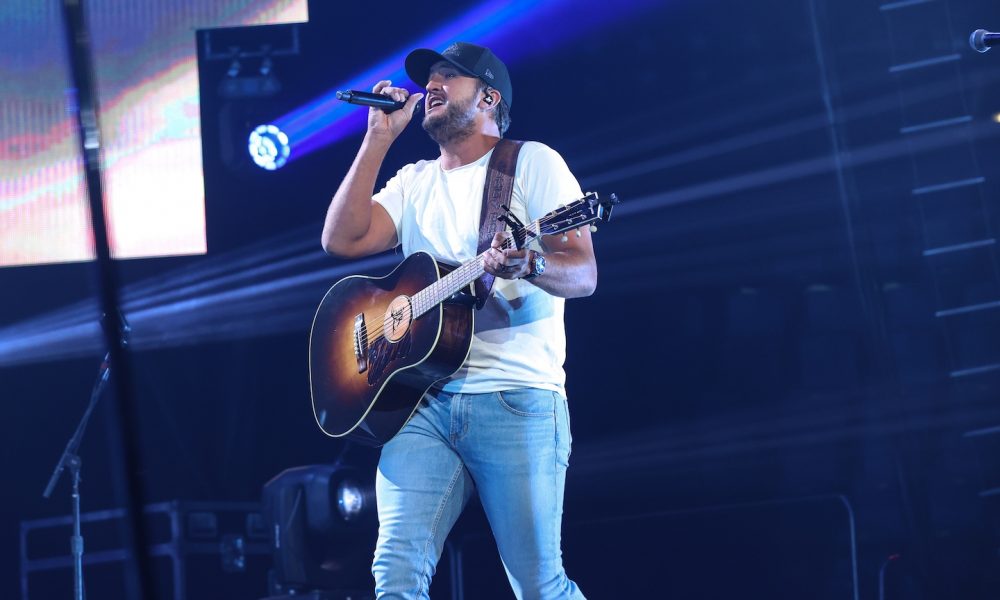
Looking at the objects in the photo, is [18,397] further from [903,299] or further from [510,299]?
[903,299]

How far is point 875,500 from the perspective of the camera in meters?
4.73

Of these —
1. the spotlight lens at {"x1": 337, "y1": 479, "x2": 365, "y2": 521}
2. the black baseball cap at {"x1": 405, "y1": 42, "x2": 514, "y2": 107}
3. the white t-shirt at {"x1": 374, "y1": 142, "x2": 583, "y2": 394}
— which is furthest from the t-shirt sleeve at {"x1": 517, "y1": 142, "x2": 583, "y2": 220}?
the spotlight lens at {"x1": 337, "y1": 479, "x2": 365, "y2": 521}

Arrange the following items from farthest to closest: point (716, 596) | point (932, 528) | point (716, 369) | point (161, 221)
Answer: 1. point (161, 221)
2. point (716, 369)
3. point (716, 596)
4. point (932, 528)

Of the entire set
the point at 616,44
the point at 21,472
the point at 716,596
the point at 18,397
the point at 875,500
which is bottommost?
the point at 716,596

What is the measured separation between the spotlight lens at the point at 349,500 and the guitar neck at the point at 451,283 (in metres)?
1.78

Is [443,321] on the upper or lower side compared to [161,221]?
lower

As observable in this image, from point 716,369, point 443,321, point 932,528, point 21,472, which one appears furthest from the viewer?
point 21,472

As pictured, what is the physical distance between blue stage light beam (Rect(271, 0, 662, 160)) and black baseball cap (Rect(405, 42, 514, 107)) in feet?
5.93

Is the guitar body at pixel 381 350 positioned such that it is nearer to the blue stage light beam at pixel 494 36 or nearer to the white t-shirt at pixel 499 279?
the white t-shirt at pixel 499 279

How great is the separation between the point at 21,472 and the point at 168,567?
3.41 ft

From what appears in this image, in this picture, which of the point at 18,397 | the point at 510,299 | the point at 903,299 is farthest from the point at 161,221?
the point at 903,299

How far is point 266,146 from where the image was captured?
545 cm

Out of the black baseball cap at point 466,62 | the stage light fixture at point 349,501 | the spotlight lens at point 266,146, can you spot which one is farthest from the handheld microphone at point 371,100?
the spotlight lens at point 266,146

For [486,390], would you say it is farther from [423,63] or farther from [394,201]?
[423,63]
